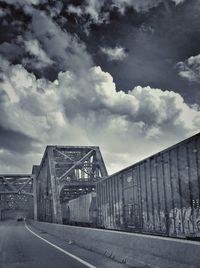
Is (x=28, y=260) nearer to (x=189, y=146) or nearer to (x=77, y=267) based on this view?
(x=77, y=267)

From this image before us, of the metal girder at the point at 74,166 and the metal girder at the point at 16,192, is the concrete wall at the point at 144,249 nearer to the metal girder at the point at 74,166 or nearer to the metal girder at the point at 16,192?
the metal girder at the point at 74,166

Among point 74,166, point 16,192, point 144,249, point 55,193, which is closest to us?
point 144,249

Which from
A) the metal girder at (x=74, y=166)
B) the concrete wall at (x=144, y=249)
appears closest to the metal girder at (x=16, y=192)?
the metal girder at (x=74, y=166)

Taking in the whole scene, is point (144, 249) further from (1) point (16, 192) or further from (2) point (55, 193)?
(1) point (16, 192)

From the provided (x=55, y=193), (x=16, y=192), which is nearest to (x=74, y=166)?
(x=55, y=193)

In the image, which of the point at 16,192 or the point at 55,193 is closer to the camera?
the point at 55,193

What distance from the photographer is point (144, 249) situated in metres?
8.34

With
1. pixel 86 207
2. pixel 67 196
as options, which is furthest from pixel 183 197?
pixel 67 196

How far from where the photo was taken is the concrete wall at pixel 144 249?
6480mm

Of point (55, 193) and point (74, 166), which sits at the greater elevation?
point (74, 166)

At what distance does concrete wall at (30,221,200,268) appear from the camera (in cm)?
648

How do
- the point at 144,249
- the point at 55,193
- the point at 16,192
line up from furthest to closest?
the point at 16,192 → the point at 55,193 → the point at 144,249

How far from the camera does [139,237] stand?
8.62m

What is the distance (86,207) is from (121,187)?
9271 millimetres
